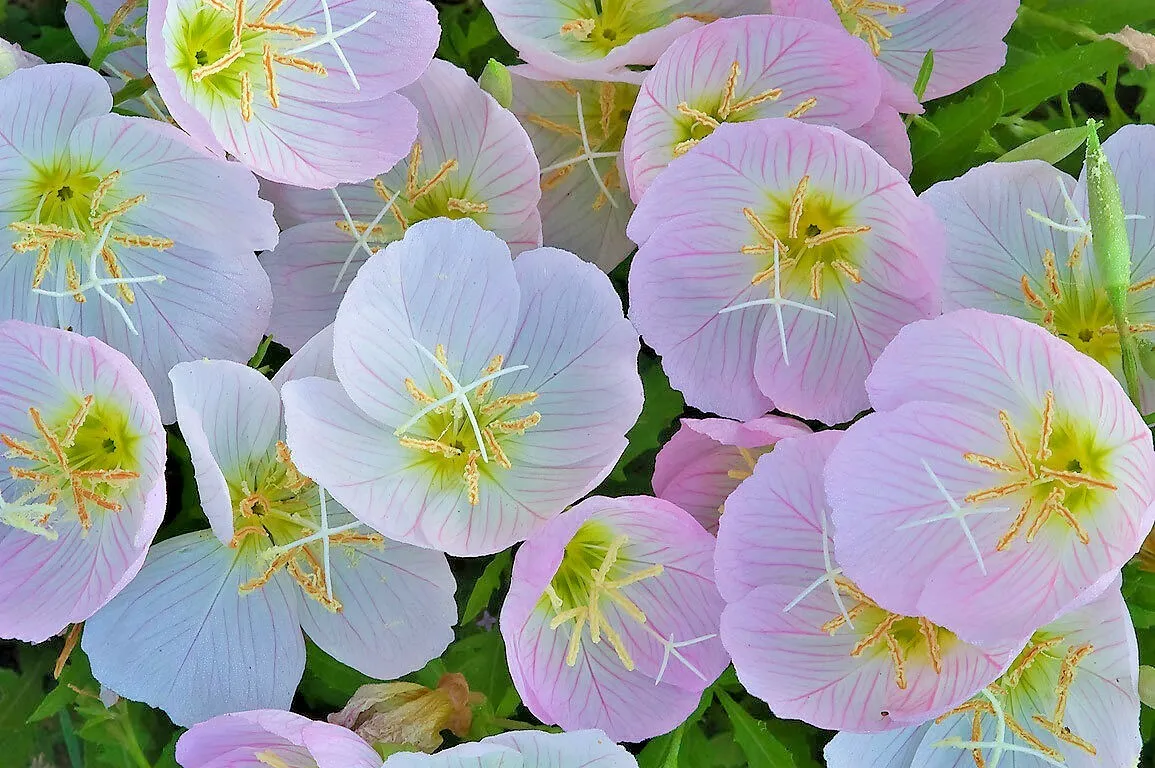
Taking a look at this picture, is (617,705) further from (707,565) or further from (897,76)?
(897,76)

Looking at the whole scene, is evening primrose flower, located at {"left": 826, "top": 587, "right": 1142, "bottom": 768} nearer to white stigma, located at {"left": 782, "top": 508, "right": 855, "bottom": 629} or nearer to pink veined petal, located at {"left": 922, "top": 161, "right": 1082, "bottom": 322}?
white stigma, located at {"left": 782, "top": 508, "right": 855, "bottom": 629}

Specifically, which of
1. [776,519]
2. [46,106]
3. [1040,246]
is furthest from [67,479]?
[1040,246]

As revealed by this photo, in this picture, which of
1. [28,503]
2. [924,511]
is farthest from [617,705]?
[28,503]

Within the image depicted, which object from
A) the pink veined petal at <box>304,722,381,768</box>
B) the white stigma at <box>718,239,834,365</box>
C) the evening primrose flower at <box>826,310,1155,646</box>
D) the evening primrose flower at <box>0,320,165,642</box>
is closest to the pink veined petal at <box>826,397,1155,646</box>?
the evening primrose flower at <box>826,310,1155,646</box>

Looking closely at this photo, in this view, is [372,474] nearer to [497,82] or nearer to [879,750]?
[497,82]

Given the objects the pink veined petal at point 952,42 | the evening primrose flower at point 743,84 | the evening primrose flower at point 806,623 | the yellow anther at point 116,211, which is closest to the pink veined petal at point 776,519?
the evening primrose flower at point 806,623
